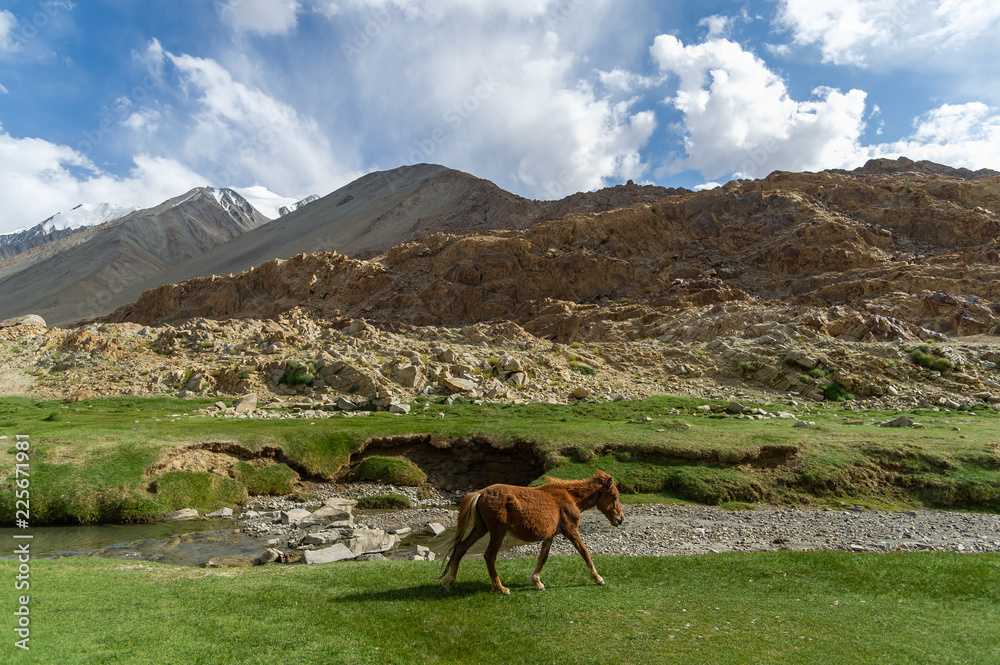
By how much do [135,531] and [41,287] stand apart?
17922 centimetres

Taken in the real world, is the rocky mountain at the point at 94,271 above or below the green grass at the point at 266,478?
above

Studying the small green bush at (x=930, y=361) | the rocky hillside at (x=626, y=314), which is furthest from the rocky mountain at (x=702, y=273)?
the small green bush at (x=930, y=361)

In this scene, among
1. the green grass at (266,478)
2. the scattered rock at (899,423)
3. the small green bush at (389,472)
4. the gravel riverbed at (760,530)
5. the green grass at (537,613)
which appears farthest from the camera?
the scattered rock at (899,423)

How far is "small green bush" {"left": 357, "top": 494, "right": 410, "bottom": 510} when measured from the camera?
1880 cm

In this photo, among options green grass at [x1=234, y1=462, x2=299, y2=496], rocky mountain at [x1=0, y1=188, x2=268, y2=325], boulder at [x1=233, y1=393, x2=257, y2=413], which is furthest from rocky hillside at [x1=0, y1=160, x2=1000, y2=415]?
rocky mountain at [x1=0, y1=188, x2=268, y2=325]

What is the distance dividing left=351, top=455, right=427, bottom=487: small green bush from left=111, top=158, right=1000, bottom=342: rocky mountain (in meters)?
37.3

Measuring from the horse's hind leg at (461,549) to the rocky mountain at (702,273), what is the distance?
45.6 meters

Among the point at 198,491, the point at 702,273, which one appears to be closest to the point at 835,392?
the point at 198,491

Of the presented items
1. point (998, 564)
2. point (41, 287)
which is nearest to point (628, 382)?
point (998, 564)

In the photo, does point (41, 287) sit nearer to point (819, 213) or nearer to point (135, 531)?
point (135, 531)

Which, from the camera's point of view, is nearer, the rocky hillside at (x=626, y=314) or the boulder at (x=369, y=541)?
the boulder at (x=369, y=541)

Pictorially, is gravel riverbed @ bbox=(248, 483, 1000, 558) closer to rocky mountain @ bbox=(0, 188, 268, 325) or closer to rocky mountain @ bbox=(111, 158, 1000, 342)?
rocky mountain @ bbox=(111, 158, 1000, 342)

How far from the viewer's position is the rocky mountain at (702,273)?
176 ft

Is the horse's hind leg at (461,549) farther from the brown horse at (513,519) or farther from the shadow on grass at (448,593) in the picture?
the shadow on grass at (448,593)
